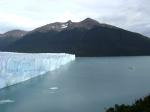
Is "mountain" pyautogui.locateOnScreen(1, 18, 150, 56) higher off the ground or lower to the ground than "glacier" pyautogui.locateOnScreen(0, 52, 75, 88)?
higher

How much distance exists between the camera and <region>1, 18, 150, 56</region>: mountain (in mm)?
57938

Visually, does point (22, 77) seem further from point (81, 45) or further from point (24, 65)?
point (81, 45)

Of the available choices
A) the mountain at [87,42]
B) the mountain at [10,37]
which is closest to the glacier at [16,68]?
the mountain at [87,42]

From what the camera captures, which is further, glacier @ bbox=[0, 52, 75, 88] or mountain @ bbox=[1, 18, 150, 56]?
mountain @ bbox=[1, 18, 150, 56]

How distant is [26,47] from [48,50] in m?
7.31

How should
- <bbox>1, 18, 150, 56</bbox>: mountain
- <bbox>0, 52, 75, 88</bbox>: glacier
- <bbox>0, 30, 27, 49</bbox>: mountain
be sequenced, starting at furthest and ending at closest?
<bbox>0, 30, 27, 49</bbox>: mountain, <bbox>1, 18, 150, 56</bbox>: mountain, <bbox>0, 52, 75, 88</bbox>: glacier

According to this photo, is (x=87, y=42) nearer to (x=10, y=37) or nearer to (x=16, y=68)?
(x=10, y=37)

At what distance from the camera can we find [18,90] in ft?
30.9

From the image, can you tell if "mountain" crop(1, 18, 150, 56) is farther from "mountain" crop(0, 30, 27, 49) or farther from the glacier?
the glacier

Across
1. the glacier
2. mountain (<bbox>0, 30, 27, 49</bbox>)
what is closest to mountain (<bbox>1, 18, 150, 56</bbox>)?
mountain (<bbox>0, 30, 27, 49</bbox>)

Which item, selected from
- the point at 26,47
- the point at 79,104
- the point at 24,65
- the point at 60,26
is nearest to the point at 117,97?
the point at 79,104

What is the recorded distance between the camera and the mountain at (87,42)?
190 feet

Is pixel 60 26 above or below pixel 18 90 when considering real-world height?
above

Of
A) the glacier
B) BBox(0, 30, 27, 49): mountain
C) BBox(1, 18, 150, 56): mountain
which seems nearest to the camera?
the glacier
